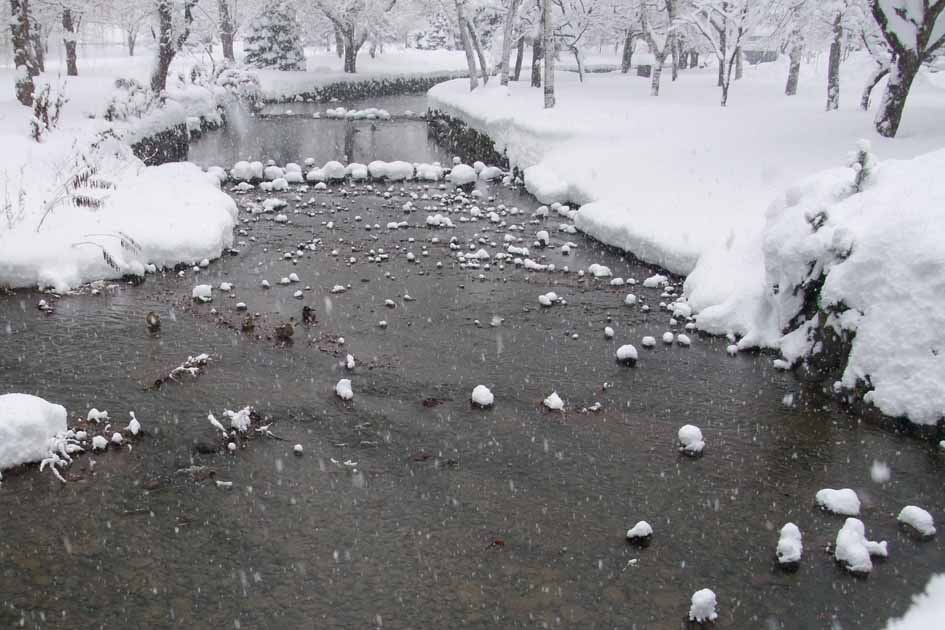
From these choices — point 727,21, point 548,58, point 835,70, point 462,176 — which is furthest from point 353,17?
point 462,176

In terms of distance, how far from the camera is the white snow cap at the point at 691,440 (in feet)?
22.6

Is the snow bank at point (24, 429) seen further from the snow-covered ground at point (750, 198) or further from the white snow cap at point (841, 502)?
the snow-covered ground at point (750, 198)

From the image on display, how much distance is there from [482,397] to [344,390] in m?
→ 1.52

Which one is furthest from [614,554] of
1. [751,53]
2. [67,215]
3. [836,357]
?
[751,53]

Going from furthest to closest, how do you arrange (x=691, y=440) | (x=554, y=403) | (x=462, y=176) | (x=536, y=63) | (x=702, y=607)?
(x=536, y=63)
(x=462, y=176)
(x=554, y=403)
(x=691, y=440)
(x=702, y=607)

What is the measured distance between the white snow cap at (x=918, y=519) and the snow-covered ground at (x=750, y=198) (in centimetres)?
175

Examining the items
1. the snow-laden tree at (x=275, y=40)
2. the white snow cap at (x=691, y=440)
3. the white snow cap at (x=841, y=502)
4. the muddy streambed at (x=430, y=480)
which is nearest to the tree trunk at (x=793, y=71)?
the muddy streambed at (x=430, y=480)

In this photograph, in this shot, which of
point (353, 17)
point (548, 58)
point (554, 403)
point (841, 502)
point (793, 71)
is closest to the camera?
point (841, 502)

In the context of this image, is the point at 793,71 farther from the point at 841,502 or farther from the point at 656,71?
the point at 841,502

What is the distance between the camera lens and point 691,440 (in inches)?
273

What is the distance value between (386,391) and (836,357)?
5.30m

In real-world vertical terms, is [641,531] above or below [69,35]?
below

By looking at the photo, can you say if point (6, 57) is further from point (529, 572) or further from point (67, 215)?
point (529, 572)

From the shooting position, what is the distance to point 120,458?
259 inches
